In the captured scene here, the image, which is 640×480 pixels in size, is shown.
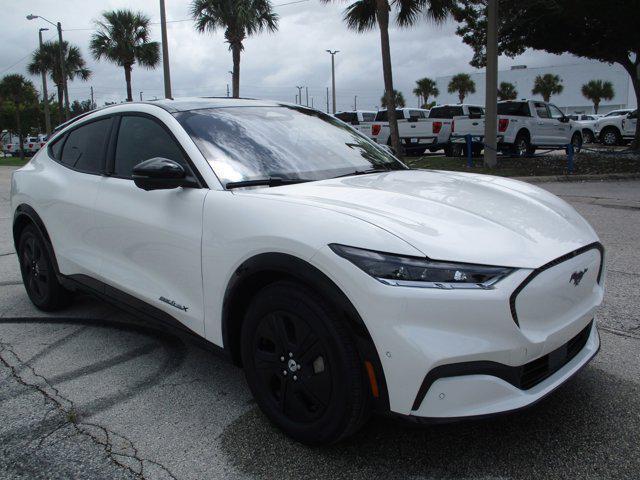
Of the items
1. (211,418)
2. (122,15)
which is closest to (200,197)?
(211,418)

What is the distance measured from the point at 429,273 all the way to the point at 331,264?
0.38m

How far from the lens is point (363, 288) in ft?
7.16

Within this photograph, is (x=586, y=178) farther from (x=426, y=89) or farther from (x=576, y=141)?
(x=426, y=89)

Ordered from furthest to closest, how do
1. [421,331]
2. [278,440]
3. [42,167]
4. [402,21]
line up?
[402,21], [42,167], [278,440], [421,331]

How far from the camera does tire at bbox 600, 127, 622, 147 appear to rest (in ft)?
88.9

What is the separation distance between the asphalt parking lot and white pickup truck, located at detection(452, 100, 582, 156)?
16.1 m

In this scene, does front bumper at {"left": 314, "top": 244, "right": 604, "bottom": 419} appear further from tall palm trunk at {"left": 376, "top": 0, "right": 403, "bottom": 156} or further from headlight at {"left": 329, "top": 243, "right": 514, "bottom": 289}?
tall palm trunk at {"left": 376, "top": 0, "right": 403, "bottom": 156}

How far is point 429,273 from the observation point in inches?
85.0

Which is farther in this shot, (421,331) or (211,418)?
(211,418)

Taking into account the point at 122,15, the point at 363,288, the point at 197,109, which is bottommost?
the point at 363,288

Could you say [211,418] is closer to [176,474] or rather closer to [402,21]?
[176,474]

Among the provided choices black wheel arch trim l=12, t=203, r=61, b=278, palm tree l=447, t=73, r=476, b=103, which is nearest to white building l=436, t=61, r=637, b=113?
palm tree l=447, t=73, r=476, b=103

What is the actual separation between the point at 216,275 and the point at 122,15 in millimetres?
34917

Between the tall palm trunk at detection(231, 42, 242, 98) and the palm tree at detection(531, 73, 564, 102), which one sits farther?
the palm tree at detection(531, 73, 564, 102)
